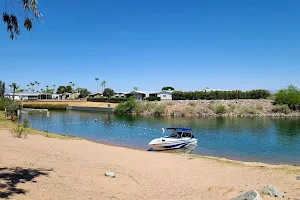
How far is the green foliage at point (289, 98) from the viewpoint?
73000 mm

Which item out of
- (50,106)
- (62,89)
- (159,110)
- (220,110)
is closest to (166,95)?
(159,110)

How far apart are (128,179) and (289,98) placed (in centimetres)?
7212

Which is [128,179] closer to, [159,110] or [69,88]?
[159,110]

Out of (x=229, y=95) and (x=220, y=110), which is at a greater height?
(x=229, y=95)

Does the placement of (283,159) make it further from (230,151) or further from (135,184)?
(135,184)

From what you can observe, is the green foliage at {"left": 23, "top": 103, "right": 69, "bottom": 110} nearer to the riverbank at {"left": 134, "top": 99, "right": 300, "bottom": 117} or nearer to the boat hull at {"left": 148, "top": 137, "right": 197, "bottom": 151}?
the riverbank at {"left": 134, "top": 99, "right": 300, "bottom": 117}

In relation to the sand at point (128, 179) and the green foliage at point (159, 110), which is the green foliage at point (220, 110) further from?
the sand at point (128, 179)

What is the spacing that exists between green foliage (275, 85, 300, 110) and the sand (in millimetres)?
64468

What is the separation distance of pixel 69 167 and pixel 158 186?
4398 mm

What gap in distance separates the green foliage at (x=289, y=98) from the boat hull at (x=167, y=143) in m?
57.2

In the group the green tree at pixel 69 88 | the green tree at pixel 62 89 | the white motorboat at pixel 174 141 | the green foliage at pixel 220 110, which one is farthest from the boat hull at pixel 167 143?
the green tree at pixel 69 88

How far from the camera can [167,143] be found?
25953 millimetres

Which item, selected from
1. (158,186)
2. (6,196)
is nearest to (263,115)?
(158,186)

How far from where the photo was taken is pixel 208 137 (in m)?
35.4
